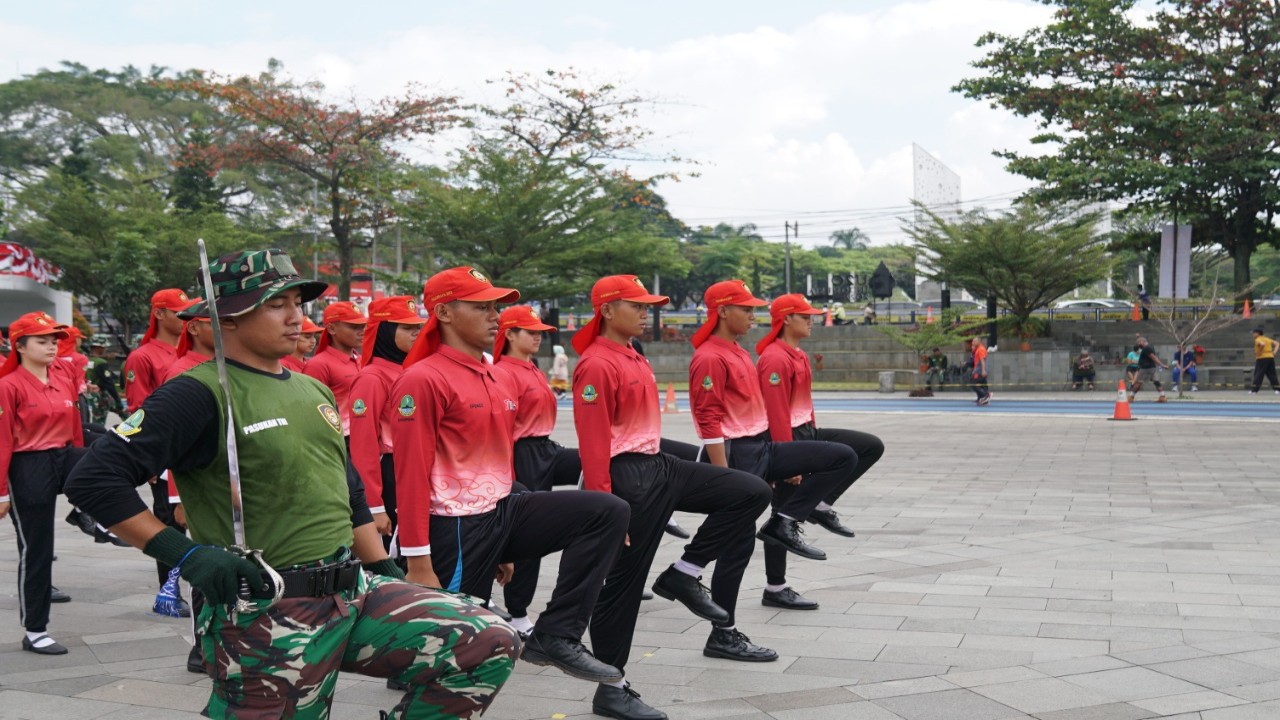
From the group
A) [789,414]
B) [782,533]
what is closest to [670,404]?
[789,414]

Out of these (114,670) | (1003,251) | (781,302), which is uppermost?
(1003,251)

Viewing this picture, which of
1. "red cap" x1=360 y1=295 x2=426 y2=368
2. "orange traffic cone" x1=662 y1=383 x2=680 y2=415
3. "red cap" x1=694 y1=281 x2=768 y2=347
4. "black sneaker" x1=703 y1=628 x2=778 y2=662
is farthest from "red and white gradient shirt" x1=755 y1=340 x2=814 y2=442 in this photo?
"orange traffic cone" x1=662 y1=383 x2=680 y2=415

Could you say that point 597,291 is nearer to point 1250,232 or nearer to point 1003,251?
point 1003,251


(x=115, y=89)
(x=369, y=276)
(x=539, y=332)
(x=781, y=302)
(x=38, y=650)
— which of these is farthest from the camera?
(x=115, y=89)

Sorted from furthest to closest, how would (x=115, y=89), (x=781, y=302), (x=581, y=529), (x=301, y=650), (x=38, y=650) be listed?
(x=115, y=89) → (x=781, y=302) → (x=38, y=650) → (x=581, y=529) → (x=301, y=650)

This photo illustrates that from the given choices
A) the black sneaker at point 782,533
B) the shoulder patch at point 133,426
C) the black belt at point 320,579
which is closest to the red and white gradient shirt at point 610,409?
the black sneaker at point 782,533

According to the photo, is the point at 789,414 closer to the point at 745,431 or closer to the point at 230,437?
the point at 745,431

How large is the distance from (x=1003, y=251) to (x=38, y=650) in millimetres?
29676

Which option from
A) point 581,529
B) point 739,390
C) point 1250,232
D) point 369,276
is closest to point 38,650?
point 581,529

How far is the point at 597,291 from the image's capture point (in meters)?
5.75

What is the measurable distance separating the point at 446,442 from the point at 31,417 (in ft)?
11.4

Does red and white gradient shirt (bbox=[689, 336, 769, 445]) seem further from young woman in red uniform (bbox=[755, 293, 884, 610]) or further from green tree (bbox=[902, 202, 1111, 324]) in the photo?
green tree (bbox=[902, 202, 1111, 324])

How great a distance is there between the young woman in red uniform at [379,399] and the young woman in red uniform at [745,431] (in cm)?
166

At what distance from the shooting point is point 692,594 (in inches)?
228
